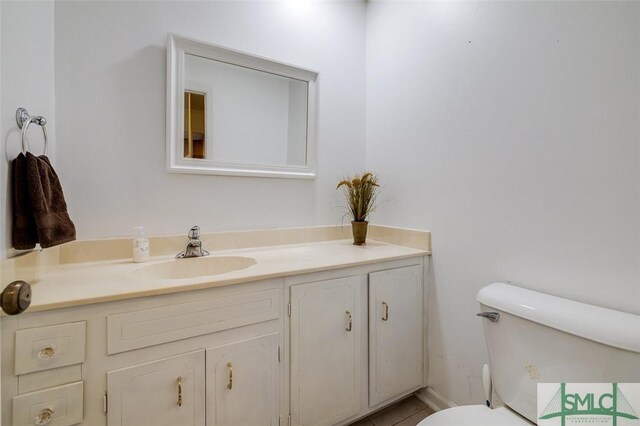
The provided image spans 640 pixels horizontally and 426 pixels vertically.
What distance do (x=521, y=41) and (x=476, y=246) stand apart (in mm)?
855

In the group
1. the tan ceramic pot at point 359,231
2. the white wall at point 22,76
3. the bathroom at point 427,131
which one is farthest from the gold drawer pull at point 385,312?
the white wall at point 22,76

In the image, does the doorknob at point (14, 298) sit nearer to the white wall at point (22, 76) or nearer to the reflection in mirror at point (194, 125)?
the white wall at point (22, 76)

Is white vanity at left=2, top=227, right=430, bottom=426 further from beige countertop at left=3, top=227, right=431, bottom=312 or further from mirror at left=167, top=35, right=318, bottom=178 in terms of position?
mirror at left=167, top=35, right=318, bottom=178

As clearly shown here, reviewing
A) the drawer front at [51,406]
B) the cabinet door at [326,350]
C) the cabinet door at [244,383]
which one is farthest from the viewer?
the cabinet door at [326,350]

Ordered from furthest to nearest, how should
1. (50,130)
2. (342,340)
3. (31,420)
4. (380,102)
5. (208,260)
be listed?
1. (380,102)
2. (208,260)
3. (342,340)
4. (50,130)
5. (31,420)

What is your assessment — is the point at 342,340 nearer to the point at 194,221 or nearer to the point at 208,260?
the point at 208,260

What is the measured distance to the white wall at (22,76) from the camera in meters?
0.81

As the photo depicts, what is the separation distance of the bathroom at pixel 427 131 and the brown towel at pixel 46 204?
0.07 meters

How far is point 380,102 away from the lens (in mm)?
1794

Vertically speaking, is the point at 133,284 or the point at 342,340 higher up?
the point at 133,284

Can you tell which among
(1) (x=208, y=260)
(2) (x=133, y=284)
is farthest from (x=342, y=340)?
(2) (x=133, y=284)

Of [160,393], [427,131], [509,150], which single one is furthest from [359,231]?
[160,393]

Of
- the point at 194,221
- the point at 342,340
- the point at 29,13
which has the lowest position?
the point at 342,340

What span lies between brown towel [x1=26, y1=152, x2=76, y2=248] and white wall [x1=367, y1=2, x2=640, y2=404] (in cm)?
153
